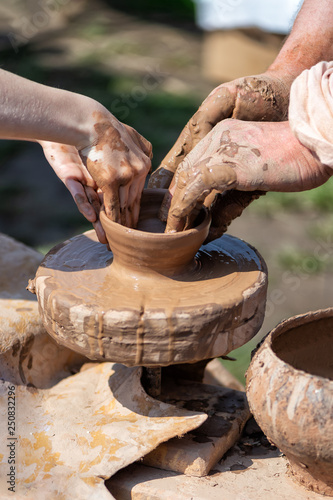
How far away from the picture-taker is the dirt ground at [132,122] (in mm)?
4875

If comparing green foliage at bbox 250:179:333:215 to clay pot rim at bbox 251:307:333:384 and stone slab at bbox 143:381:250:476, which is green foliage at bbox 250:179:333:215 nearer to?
stone slab at bbox 143:381:250:476

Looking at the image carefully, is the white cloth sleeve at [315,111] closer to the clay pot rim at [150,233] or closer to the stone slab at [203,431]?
the clay pot rim at [150,233]

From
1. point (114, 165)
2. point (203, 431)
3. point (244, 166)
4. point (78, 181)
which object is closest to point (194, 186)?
point (244, 166)

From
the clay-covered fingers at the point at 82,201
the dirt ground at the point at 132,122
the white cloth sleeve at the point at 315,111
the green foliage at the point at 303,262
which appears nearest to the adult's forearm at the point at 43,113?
the clay-covered fingers at the point at 82,201

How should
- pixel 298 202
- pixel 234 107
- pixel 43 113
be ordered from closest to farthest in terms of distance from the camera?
pixel 43 113, pixel 234 107, pixel 298 202

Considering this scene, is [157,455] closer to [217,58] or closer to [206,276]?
[206,276]

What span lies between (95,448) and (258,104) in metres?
1.51

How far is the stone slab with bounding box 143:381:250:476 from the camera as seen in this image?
233cm

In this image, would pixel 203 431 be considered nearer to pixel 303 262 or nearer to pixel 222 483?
pixel 222 483

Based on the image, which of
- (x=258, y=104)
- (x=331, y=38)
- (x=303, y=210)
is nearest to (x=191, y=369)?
(x=258, y=104)

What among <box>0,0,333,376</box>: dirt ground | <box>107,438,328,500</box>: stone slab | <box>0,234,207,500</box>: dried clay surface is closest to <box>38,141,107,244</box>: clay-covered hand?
<box>0,234,207,500</box>: dried clay surface

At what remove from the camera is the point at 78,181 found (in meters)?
2.53

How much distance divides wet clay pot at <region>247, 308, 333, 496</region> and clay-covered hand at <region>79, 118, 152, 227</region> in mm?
731

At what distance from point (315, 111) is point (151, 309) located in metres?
0.90
